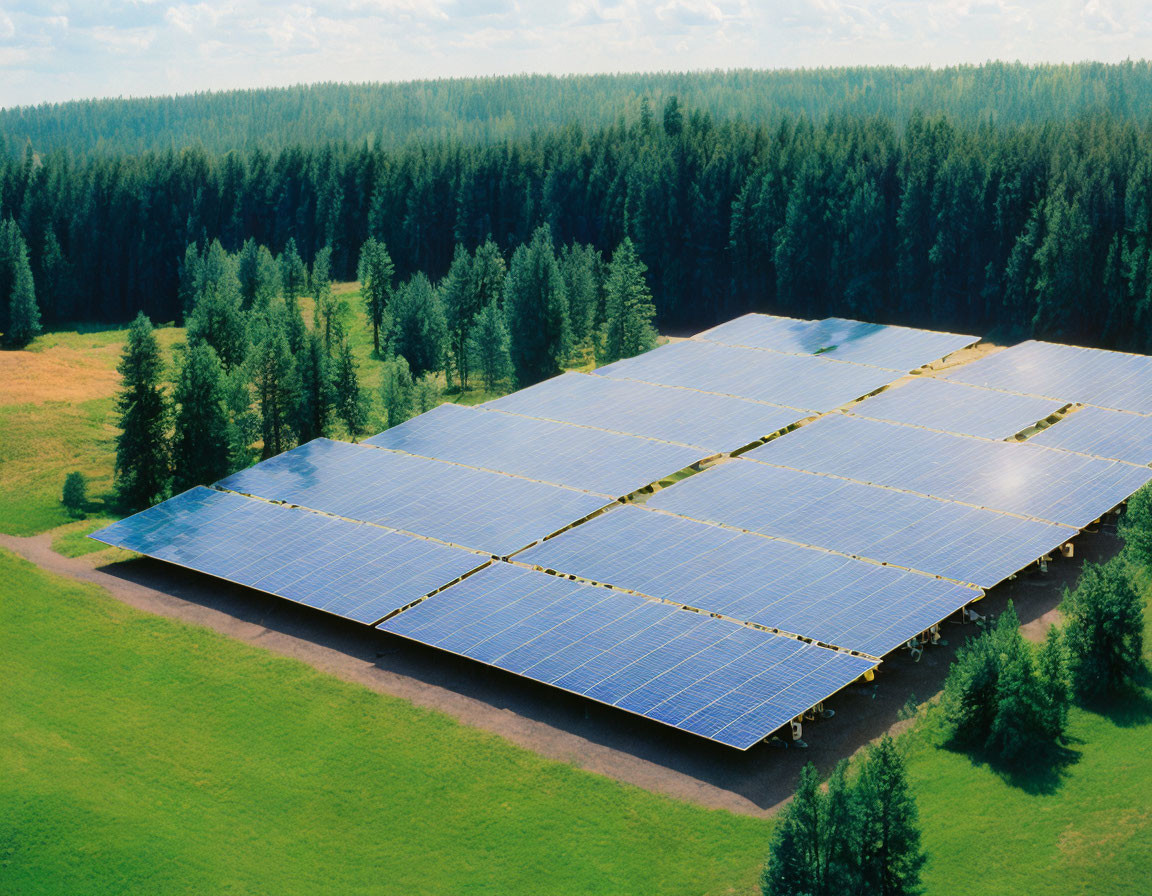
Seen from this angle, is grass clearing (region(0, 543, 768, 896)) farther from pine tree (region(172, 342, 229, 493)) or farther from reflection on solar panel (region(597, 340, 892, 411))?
reflection on solar panel (region(597, 340, 892, 411))

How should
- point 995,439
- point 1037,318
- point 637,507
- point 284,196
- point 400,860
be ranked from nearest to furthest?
point 400,860 → point 637,507 → point 995,439 → point 1037,318 → point 284,196

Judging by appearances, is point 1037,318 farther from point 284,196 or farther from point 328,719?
point 284,196

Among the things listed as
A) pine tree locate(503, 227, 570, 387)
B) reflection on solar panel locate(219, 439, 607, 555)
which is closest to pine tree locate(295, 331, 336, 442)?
reflection on solar panel locate(219, 439, 607, 555)

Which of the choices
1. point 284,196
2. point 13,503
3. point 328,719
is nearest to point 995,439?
point 328,719

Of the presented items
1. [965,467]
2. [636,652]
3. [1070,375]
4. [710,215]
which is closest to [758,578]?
[636,652]

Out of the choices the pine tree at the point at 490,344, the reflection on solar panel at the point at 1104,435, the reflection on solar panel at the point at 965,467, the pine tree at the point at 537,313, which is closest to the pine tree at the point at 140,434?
the pine tree at the point at 490,344

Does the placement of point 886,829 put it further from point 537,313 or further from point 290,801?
point 537,313
